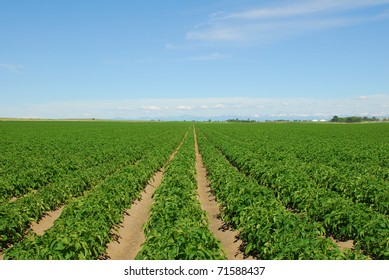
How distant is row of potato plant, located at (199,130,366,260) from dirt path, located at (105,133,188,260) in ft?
10.0

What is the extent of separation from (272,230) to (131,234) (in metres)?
4.75

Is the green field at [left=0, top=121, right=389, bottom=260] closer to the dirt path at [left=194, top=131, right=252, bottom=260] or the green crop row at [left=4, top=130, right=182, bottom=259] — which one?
the green crop row at [left=4, top=130, right=182, bottom=259]

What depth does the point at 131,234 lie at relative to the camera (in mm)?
10219

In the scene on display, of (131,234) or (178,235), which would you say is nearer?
(178,235)

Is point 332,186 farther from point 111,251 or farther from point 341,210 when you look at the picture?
point 111,251

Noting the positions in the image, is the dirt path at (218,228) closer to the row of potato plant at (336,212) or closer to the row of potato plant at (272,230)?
the row of potato plant at (272,230)

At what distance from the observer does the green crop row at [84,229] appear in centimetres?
661

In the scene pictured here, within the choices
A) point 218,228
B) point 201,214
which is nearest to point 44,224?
point 201,214

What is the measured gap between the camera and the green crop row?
21.7ft

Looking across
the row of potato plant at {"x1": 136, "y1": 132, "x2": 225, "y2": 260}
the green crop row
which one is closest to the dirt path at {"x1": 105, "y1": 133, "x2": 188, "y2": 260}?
the green crop row

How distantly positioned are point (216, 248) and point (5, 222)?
5.95m

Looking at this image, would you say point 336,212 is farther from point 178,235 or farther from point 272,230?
point 178,235

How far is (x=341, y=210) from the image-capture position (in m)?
9.25
